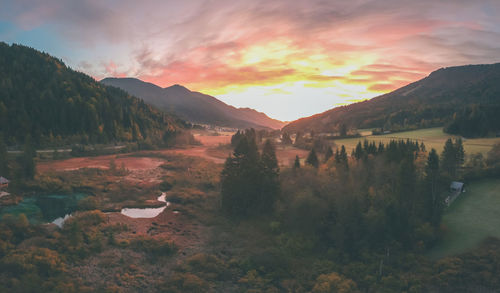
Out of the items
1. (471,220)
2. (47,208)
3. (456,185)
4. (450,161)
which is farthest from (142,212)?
(450,161)

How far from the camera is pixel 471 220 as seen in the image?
3675 cm

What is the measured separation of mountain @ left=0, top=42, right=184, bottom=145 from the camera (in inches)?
4577

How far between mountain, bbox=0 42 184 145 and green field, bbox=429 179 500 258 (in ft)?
412

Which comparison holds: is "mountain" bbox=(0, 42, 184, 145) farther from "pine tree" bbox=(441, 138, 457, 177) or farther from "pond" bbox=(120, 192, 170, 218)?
"pine tree" bbox=(441, 138, 457, 177)

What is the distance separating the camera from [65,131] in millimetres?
126500

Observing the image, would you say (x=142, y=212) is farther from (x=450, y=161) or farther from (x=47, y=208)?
(x=450, y=161)

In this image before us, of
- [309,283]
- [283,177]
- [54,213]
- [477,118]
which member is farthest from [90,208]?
[477,118]

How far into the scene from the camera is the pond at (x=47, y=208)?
48700 millimetres

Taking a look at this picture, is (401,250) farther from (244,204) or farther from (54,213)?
(54,213)

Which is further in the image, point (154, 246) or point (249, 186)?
point (249, 186)

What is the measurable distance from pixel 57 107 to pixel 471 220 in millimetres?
146280

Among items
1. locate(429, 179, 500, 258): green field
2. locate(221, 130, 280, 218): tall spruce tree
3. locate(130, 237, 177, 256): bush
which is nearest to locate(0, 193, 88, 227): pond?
locate(130, 237, 177, 256): bush

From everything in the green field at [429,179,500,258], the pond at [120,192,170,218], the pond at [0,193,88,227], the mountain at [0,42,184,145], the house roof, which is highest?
the mountain at [0,42,184,145]

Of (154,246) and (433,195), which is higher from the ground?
(433,195)
